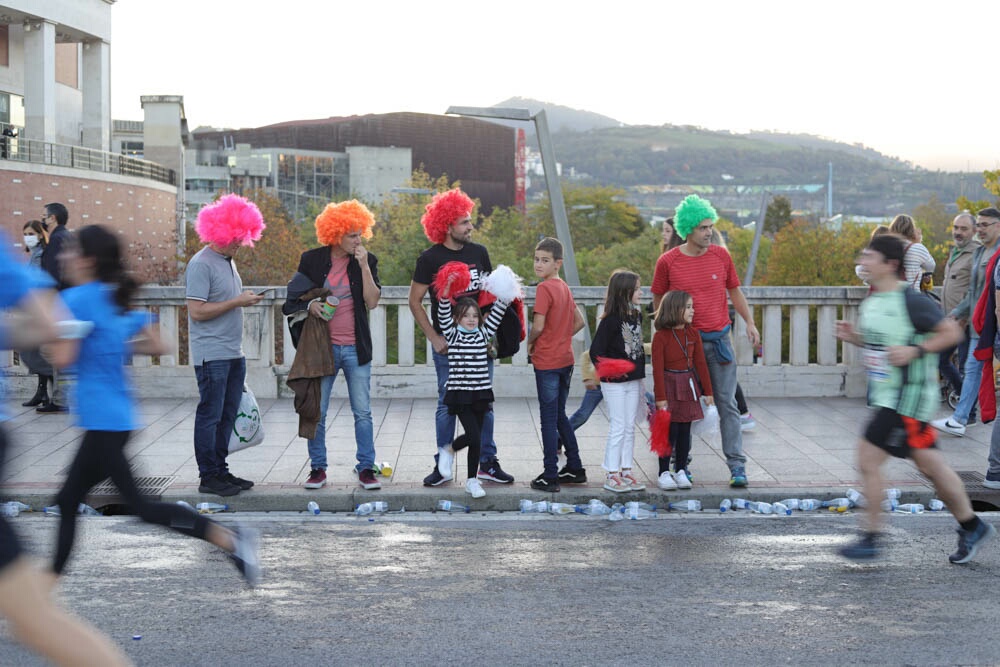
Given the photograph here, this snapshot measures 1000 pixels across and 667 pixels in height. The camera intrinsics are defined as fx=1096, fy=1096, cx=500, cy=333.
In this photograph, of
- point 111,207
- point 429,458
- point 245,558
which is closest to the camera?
point 245,558

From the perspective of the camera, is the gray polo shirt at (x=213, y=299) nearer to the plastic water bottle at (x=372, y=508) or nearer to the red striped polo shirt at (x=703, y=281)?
the plastic water bottle at (x=372, y=508)

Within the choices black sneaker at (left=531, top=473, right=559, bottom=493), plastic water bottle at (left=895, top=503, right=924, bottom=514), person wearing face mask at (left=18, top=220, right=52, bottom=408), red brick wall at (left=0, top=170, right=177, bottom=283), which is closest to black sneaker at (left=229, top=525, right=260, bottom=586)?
black sneaker at (left=531, top=473, right=559, bottom=493)

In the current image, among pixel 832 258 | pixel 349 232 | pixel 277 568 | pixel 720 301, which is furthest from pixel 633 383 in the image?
pixel 832 258

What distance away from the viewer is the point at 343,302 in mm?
7895

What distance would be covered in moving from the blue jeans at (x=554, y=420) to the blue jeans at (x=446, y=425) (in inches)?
15.7

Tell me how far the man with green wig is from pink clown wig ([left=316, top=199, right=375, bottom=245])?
2169mm

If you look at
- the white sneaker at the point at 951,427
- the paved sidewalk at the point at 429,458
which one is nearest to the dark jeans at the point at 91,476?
the paved sidewalk at the point at 429,458

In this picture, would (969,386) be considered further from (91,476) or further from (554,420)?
(91,476)

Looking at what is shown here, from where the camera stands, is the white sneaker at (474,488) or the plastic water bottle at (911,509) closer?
the plastic water bottle at (911,509)

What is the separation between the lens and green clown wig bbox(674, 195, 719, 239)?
7.93 m

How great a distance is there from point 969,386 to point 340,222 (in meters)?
5.66

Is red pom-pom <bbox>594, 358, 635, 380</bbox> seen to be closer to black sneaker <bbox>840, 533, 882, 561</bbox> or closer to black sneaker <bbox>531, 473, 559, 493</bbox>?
black sneaker <bbox>531, 473, 559, 493</bbox>

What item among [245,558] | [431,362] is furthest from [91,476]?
[431,362]

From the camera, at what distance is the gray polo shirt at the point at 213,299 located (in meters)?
7.41
